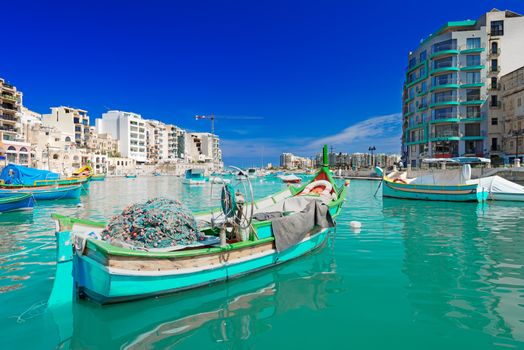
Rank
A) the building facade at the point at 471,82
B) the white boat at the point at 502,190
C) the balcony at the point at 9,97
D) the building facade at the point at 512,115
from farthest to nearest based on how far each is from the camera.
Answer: the balcony at the point at 9,97 < the building facade at the point at 471,82 < the building facade at the point at 512,115 < the white boat at the point at 502,190

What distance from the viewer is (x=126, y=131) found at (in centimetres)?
10575

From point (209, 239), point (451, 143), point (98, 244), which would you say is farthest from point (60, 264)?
point (451, 143)

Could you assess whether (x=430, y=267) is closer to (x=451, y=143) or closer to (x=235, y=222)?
(x=235, y=222)

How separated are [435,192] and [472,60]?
38089 mm

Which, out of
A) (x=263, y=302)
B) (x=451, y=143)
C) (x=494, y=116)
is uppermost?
(x=494, y=116)

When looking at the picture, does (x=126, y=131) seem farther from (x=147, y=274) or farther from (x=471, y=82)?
(x=147, y=274)

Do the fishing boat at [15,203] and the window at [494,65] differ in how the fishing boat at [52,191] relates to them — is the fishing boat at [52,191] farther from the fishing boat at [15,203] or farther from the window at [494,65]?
the window at [494,65]

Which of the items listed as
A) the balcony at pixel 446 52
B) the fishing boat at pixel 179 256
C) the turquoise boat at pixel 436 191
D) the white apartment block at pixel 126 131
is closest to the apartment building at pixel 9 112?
the white apartment block at pixel 126 131

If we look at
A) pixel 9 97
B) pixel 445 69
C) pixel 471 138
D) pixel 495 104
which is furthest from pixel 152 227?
pixel 9 97

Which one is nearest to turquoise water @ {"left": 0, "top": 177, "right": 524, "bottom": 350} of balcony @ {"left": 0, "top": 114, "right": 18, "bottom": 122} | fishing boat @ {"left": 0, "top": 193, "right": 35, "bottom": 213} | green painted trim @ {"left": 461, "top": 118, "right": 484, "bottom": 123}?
fishing boat @ {"left": 0, "top": 193, "right": 35, "bottom": 213}

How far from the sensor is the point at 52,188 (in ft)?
87.9

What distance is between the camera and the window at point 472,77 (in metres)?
48.7

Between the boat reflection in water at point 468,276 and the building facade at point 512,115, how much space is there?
38450mm

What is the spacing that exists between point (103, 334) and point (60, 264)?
69.1 inches
